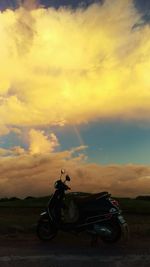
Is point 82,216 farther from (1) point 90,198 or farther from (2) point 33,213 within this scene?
(2) point 33,213

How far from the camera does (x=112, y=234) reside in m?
→ 14.2

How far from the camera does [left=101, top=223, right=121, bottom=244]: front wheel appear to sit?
14.2 metres

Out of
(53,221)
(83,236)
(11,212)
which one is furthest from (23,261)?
(11,212)

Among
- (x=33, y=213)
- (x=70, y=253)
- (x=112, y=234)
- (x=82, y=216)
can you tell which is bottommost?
(x=70, y=253)

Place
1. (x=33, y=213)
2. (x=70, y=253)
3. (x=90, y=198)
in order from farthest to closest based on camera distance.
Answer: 1. (x=33, y=213)
2. (x=90, y=198)
3. (x=70, y=253)

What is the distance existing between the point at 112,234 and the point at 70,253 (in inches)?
83.6

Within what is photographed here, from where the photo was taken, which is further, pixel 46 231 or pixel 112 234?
pixel 46 231

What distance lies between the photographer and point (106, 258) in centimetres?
1171

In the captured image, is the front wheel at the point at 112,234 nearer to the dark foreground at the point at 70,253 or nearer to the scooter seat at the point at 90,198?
the dark foreground at the point at 70,253

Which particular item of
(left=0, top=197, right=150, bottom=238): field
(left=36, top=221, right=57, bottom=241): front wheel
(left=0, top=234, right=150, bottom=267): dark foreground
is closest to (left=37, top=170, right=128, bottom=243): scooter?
(left=36, top=221, right=57, bottom=241): front wheel

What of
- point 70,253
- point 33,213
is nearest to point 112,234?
point 70,253

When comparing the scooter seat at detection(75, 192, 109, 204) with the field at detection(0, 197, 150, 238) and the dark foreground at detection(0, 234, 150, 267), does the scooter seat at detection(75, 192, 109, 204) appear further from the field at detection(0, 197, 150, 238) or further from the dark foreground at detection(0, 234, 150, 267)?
the field at detection(0, 197, 150, 238)

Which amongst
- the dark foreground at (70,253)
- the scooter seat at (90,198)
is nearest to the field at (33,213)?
the dark foreground at (70,253)

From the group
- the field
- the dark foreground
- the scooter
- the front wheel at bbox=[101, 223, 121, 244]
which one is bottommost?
the dark foreground
